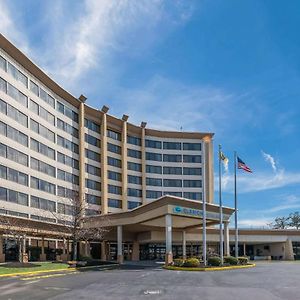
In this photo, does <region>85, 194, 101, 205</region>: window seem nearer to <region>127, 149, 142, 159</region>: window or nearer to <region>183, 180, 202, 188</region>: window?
<region>127, 149, 142, 159</region>: window

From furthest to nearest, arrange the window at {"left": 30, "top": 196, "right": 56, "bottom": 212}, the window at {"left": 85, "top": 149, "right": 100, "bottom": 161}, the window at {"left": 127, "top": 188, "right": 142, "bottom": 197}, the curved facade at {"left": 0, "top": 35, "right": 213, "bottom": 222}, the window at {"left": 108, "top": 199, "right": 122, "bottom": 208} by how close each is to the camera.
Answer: the window at {"left": 127, "top": 188, "right": 142, "bottom": 197}, the window at {"left": 108, "top": 199, "right": 122, "bottom": 208}, the window at {"left": 85, "top": 149, "right": 100, "bottom": 161}, the window at {"left": 30, "top": 196, "right": 56, "bottom": 212}, the curved facade at {"left": 0, "top": 35, "right": 213, "bottom": 222}

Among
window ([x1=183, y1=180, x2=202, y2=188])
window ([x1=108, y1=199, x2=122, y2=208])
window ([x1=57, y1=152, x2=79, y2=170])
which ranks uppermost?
window ([x1=57, y1=152, x2=79, y2=170])

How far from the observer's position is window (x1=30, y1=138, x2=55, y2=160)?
65875 mm

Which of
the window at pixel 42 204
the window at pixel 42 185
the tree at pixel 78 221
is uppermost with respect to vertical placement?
the window at pixel 42 185

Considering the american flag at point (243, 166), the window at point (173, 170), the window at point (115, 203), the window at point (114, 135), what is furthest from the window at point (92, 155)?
the american flag at point (243, 166)

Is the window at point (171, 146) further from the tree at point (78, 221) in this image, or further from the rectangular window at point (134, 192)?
the tree at point (78, 221)

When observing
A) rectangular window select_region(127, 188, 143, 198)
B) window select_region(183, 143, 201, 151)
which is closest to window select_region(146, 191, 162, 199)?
rectangular window select_region(127, 188, 143, 198)

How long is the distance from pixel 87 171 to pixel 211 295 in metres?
64.0

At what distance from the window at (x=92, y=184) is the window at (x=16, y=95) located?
2238 centimetres

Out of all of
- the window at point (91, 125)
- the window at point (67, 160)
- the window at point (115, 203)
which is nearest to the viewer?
the window at point (67, 160)

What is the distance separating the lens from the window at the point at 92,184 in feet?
270

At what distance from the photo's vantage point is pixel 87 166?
3263 inches

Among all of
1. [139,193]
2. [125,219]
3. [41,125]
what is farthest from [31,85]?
[139,193]

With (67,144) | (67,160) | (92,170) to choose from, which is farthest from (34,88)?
(92,170)
